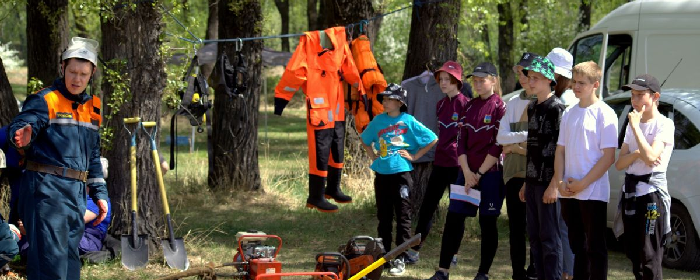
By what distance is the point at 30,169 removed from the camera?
6.03 m

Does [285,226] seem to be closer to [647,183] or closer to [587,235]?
[587,235]

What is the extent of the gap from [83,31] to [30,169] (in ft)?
46.2

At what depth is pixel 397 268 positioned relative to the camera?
27.7 feet

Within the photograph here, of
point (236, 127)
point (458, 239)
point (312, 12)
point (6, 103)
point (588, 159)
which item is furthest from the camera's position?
point (312, 12)

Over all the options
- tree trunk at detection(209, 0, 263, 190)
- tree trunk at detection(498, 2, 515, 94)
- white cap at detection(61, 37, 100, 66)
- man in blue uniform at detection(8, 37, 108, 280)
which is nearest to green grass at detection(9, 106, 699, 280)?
tree trunk at detection(209, 0, 263, 190)

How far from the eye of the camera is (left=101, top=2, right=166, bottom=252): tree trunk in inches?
337

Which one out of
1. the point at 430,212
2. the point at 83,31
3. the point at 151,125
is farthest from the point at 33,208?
the point at 83,31

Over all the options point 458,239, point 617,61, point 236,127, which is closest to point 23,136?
point 458,239

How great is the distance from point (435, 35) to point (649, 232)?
15.1 feet

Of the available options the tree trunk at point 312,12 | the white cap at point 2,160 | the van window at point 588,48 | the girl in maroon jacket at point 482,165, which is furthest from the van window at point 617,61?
the tree trunk at point 312,12

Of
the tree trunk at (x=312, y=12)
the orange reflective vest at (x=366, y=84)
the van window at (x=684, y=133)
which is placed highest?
the tree trunk at (x=312, y=12)

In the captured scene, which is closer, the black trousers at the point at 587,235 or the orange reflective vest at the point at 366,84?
the black trousers at the point at 587,235

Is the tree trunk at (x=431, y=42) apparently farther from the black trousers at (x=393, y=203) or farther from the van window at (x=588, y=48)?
the van window at (x=588, y=48)

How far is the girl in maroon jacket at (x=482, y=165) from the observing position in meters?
7.80
